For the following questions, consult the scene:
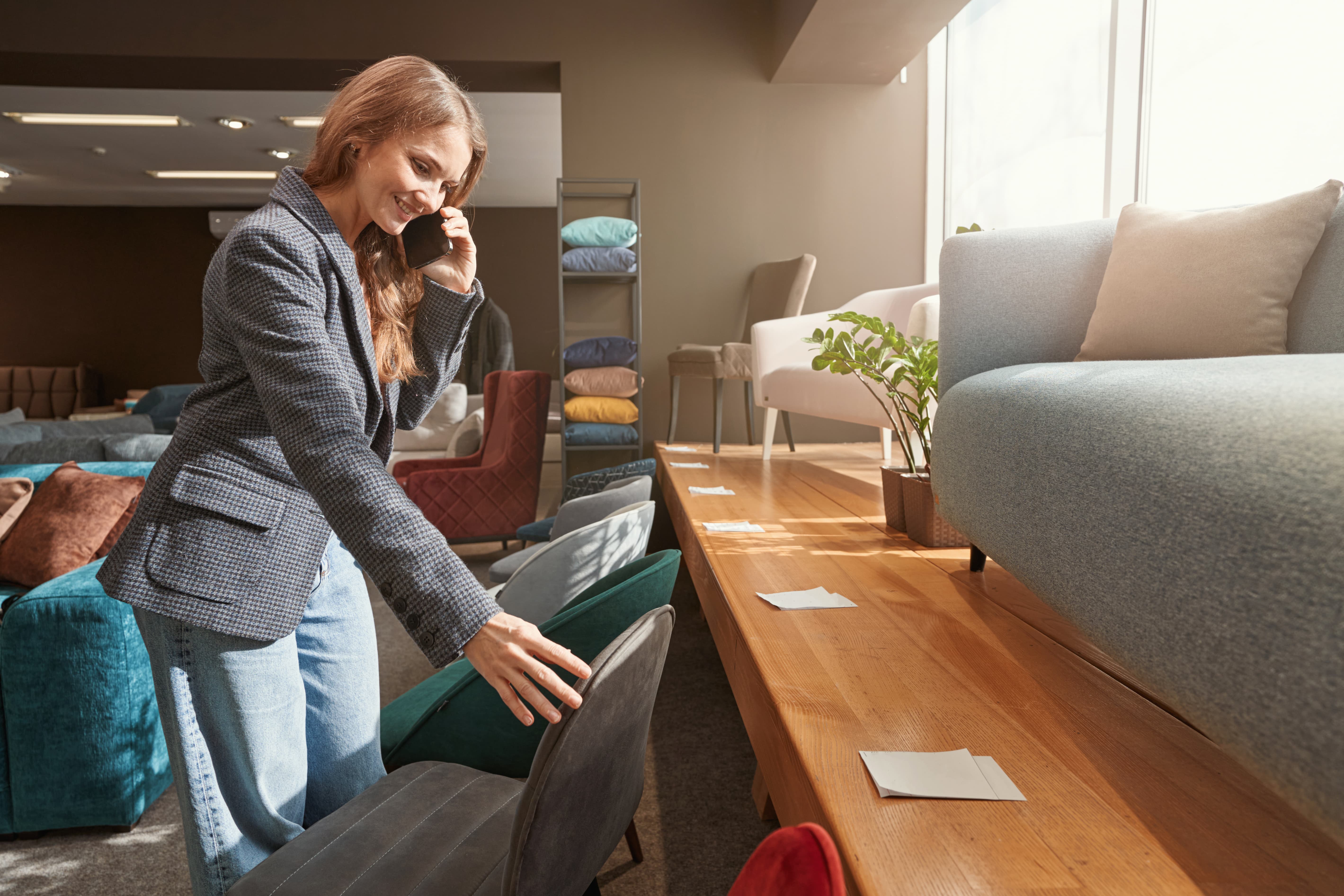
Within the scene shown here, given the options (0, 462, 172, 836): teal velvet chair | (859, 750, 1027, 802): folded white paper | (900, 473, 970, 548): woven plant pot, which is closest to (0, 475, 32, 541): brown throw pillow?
(0, 462, 172, 836): teal velvet chair

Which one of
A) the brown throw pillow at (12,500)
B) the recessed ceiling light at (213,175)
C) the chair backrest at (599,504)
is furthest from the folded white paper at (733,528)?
the recessed ceiling light at (213,175)

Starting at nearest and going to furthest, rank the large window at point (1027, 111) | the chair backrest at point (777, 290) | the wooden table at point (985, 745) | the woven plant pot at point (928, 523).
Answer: the wooden table at point (985, 745)
the woven plant pot at point (928, 523)
the large window at point (1027, 111)
the chair backrest at point (777, 290)

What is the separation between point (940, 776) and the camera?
69 centimetres

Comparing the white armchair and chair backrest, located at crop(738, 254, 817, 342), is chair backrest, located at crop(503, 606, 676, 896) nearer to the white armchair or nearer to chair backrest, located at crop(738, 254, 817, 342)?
the white armchair

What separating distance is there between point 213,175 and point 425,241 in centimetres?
864

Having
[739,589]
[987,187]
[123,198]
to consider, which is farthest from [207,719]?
[123,198]

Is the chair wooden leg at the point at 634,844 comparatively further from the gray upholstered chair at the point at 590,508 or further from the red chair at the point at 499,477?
the red chair at the point at 499,477

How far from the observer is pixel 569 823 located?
80 centimetres

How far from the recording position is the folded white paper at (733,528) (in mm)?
1891

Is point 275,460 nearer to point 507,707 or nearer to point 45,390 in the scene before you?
point 507,707

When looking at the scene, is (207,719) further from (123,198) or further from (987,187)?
(123,198)

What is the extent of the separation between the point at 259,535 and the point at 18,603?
48.6 inches

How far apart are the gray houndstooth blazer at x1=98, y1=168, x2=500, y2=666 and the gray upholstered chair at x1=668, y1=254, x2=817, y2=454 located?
10.1 feet

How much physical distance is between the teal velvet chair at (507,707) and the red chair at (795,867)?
2.34ft
